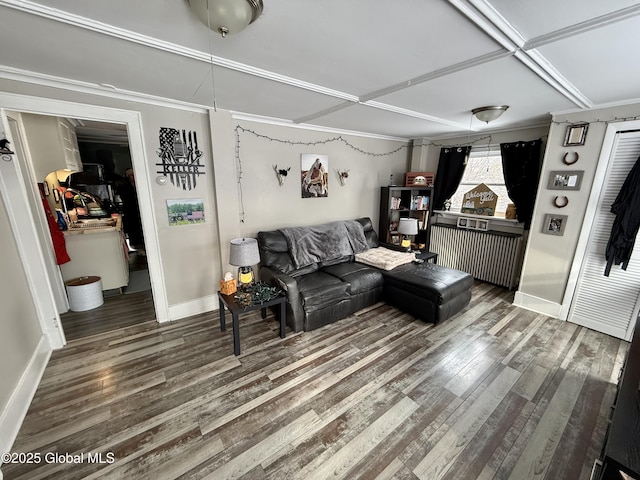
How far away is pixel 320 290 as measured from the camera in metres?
2.80

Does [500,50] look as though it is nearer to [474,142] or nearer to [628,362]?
[628,362]

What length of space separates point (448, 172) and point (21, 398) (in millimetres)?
5435

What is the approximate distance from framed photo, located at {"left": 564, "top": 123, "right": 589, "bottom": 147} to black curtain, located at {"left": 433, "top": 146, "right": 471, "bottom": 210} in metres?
1.37

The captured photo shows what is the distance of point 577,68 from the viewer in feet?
5.67

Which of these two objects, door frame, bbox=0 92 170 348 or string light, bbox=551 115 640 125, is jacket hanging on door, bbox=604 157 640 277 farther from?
door frame, bbox=0 92 170 348

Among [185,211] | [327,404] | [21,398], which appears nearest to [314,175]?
[185,211]

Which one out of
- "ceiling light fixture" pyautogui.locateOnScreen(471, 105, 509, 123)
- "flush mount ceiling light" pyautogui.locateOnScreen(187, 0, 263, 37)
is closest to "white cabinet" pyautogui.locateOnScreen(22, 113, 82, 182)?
"flush mount ceiling light" pyautogui.locateOnScreen(187, 0, 263, 37)

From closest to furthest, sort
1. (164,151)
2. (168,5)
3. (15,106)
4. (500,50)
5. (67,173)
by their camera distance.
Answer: (168,5) → (500,50) → (15,106) → (164,151) → (67,173)

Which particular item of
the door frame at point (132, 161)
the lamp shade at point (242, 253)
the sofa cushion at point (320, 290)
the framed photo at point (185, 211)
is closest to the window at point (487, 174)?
the sofa cushion at point (320, 290)

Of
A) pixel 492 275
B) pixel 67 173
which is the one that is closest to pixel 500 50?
pixel 492 275

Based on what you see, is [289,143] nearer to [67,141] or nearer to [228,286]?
[228,286]

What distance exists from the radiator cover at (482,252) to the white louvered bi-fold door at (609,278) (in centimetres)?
81

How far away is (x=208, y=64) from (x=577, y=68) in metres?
2.49

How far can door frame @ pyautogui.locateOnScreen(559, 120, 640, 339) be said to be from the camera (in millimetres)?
2537
